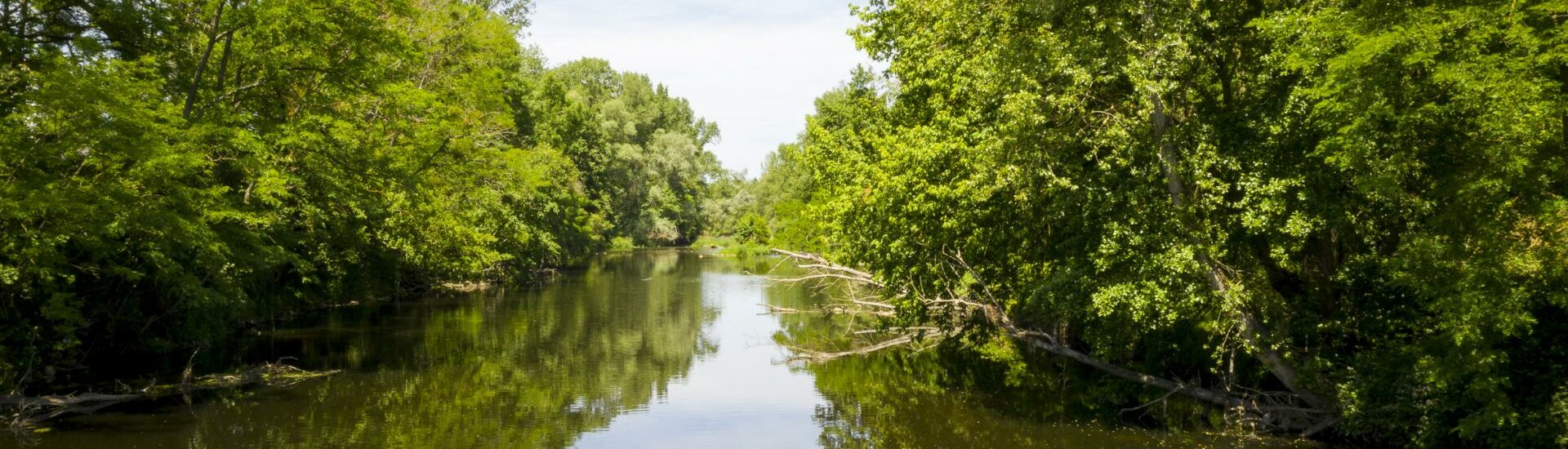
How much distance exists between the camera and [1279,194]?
13211mm

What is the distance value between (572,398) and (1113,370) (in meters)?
10.5

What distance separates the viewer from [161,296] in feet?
69.3

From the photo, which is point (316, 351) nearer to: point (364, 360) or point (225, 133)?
point (364, 360)

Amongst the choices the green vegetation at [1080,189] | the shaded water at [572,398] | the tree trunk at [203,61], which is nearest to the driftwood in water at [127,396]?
the shaded water at [572,398]

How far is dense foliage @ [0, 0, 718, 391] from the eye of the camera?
15.3m

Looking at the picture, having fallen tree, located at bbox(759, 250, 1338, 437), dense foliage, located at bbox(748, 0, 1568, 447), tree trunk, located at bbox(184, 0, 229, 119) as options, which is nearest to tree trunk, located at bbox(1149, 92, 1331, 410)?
dense foliage, located at bbox(748, 0, 1568, 447)

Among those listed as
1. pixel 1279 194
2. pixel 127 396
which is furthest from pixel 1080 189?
pixel 127 396

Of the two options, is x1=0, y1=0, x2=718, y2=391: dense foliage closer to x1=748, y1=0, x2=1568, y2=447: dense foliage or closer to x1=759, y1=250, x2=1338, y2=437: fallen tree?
x1=759, y1=250, x2=1338, y2=437: fallen tree

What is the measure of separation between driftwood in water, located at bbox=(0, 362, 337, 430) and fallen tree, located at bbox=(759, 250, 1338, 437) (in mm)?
11418

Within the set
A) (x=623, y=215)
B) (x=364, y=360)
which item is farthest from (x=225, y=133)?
(x=623, y=215)

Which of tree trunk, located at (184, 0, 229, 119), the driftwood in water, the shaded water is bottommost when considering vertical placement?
the shaded water

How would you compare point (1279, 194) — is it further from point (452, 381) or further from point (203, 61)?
point (203, 61)

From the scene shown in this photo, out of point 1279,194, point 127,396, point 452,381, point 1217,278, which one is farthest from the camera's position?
point 452,381

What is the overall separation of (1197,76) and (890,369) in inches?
413
